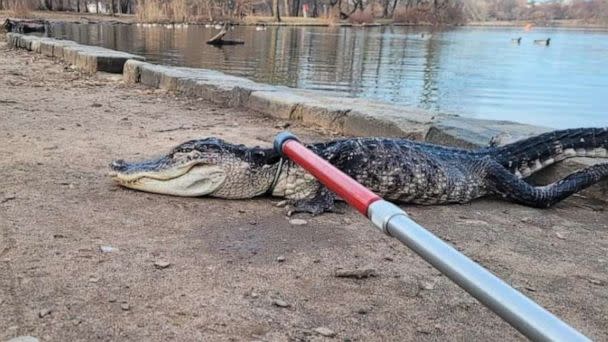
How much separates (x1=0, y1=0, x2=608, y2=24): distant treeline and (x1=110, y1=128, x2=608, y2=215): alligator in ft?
135

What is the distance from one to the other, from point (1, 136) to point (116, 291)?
3402mm

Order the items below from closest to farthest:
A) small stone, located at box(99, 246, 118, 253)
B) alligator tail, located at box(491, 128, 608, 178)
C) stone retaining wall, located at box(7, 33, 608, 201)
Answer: small stone, located at box(99, 246, 118, 253) < alligator tail, located at box(491, 128, 608, 178) < stone retaining wall, located at box(7, 33, 608, 201)

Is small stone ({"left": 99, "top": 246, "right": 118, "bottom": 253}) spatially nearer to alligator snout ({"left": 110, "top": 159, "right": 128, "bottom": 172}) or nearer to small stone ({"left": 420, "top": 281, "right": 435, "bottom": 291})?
alligator snout ({"left": 110, "top": 159, "right": 128, "bottom": 172})

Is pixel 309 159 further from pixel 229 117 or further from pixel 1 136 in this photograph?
pixel 229 117

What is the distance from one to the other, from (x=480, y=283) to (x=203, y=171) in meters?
2.79

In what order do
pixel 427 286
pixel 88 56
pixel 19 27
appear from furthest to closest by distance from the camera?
pixel 19 27 → pixel 88 56 → pixel 427 286

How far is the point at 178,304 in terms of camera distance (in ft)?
8.14

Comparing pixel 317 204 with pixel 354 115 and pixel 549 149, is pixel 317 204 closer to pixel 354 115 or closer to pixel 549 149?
pixel 549 149

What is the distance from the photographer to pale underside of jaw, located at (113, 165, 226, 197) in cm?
395

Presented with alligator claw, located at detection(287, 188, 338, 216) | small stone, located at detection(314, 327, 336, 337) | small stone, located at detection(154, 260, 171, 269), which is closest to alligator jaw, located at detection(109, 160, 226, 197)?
alligator claw, located at detection(287, 188, 338, 216)

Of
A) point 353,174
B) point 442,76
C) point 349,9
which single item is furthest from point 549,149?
point 349,9

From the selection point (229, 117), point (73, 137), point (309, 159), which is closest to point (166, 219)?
point (309, 159)

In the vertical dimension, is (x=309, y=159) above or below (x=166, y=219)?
above

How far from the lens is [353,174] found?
4109 mm
